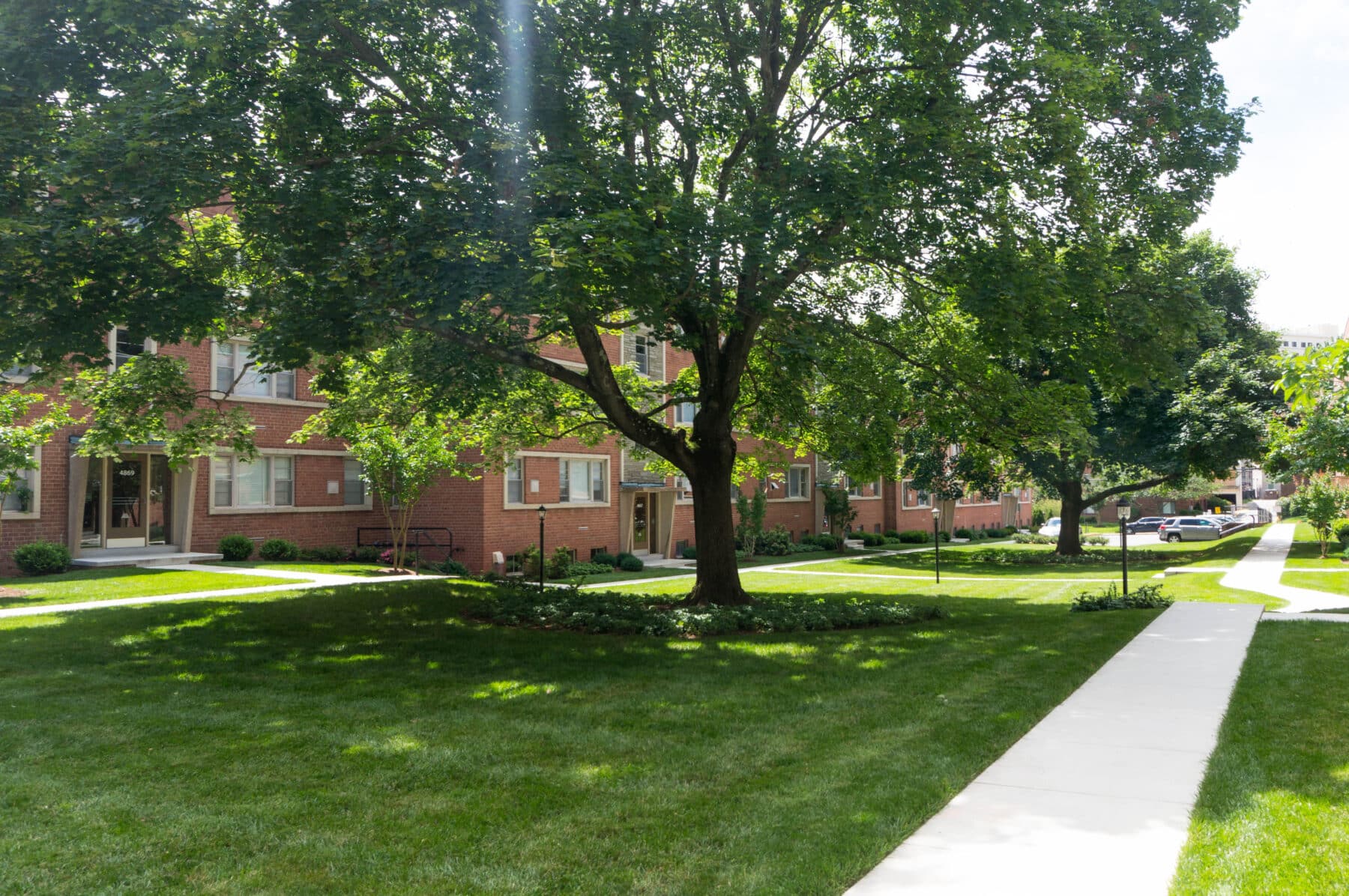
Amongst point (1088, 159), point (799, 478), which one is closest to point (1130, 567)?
point (799, 478)

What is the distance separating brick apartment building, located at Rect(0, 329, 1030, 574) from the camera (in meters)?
20.6

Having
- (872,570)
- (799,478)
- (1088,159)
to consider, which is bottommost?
(872,570)

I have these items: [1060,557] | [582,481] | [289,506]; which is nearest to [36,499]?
[289,506]

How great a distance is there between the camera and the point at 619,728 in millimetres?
7055

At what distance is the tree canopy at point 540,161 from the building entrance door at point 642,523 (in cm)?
1774

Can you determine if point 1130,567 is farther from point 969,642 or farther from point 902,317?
point 969,642

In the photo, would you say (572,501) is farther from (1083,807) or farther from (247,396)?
(1083,807)

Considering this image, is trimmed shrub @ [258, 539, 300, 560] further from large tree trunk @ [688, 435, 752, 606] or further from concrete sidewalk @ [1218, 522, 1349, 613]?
concrete sidewalk @ [1218, 522, 1349, 613]

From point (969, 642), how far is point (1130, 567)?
20207 mm

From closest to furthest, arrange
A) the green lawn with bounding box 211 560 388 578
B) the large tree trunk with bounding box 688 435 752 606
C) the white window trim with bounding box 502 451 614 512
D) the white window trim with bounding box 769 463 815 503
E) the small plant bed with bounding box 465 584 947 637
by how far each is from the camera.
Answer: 1. the small plant bed with bounding box 465 584 947 637
2. the large tree trunk with bounding box 688 435 752 606
3. the green lawn with bounding box 211 560 388 578
4. the white window trim with bounding box 502 451 614 512
5. the white window trim with bounding box 769 463 815 503

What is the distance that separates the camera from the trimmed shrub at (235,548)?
23.0 m

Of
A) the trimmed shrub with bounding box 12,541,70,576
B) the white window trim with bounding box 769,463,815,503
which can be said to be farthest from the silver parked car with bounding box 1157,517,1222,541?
the trimmed shrub with bounding box 12,541,70,576

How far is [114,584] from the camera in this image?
17469 mm

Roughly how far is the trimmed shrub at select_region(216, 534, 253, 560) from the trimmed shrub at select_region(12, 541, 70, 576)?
376cm
